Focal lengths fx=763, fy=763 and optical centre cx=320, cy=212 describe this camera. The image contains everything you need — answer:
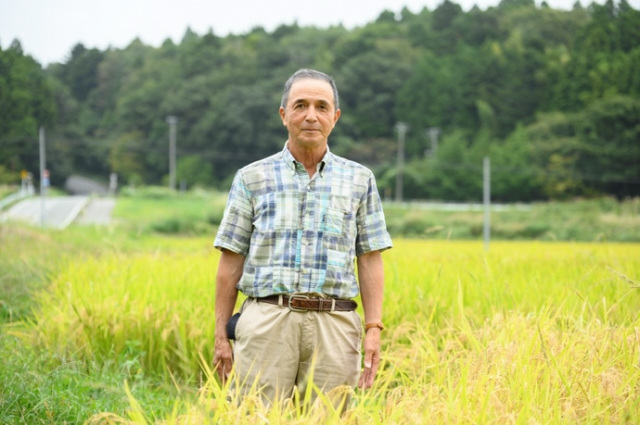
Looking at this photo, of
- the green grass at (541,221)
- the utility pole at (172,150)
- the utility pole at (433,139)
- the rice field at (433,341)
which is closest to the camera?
the rice field at (433,341)

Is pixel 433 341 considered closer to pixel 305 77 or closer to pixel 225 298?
pixel 225 298

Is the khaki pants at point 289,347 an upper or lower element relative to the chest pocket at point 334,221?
lower

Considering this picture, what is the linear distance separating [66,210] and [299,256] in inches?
1524

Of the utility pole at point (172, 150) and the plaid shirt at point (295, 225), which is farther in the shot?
the utility pole at point (172, 150)

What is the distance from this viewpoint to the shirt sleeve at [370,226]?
3.05 m

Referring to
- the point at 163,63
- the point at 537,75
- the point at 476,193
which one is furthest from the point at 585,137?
the point at 163,63

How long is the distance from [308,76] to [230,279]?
0.86m

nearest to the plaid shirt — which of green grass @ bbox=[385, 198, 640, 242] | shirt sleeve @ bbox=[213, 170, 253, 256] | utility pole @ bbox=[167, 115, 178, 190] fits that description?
shirt sleeve @ bbox=[213, 170, 253, 256]

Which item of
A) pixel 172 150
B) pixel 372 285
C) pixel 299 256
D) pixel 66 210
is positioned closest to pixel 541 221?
pixel 66 210

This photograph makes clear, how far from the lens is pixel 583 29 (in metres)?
41.3

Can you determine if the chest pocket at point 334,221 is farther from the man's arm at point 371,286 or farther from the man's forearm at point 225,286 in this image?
the man's forearm at point 225,286

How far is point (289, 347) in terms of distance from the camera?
2.87 metres

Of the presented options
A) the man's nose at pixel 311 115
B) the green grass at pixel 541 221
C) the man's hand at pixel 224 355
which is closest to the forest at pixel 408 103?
the green grass at pixel 541 221

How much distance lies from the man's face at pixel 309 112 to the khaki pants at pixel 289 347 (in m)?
0.65
